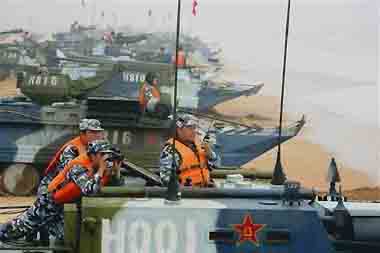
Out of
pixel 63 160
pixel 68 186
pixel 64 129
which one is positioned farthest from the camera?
pixel 64 129

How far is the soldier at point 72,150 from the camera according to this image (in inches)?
240

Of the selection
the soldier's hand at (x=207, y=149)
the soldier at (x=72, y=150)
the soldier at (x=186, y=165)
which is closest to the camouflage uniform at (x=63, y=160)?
the soldier at (x=72, y=150)

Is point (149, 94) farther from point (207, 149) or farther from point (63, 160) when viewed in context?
point (63, 160)

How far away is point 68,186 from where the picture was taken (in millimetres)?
5168

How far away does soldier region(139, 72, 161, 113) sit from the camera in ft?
44.3

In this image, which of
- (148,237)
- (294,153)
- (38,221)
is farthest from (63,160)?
(294,153)

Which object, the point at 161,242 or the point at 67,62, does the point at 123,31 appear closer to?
the point at 67,62

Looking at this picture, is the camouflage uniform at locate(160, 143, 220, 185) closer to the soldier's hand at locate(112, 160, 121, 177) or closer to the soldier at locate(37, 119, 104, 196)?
the soldier's hand at locate(112, 160, 121, 177)

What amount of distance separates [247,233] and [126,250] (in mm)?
629

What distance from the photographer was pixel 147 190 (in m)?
4.89

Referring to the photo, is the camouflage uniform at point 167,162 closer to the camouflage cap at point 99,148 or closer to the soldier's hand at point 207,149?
the camouflage cap at point 99,148

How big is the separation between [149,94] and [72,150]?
24.3 feet

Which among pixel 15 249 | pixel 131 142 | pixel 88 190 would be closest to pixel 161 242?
pixel 88 190

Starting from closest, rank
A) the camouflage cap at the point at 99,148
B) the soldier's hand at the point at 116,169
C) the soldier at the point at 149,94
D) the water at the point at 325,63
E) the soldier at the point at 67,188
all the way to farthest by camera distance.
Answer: the soldier at the point at 67,188, the camouflage cap at the point at 99,148, the soldier's hand at the point at 116,169, the soldier at the point at 149,94, the water at the point at 325,63
